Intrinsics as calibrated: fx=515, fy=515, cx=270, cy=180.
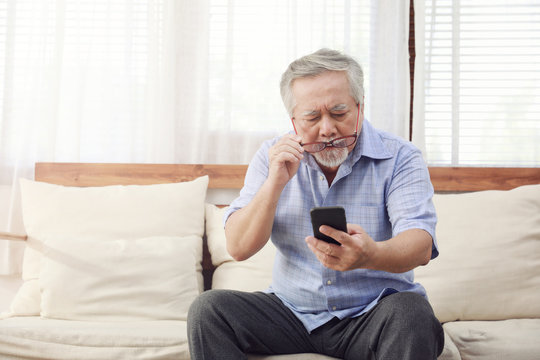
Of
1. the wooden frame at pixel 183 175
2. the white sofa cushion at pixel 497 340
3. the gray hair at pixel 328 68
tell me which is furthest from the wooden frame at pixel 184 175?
the gray hair at pixel 328 68

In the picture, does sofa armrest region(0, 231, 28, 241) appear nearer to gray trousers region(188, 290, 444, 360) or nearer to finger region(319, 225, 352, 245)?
gray trousers region(188, 290, 444, 360)

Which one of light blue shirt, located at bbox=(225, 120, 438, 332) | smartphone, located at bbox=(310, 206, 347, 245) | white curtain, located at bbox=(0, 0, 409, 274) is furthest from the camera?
white curtain, located at bbox=(0, 0, 409, 274)

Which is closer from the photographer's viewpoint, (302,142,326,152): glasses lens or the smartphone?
the smartphone

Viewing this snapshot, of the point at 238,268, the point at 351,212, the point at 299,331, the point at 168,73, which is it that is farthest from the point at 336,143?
the point at 168,73

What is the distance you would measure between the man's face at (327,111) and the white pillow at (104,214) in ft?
2.75

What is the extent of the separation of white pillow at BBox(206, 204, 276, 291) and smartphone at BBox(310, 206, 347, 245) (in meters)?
0.88

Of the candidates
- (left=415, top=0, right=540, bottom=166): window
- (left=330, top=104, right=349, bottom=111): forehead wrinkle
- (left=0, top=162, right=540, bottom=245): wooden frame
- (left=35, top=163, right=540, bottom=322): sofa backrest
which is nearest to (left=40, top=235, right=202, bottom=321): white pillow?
(left=35, top=163, right=540, bottom=322): sofa backrest

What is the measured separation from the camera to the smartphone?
1.10 metres

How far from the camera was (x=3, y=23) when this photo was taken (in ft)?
8.27

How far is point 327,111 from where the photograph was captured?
4.71ft

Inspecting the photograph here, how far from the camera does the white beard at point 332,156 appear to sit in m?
1.45

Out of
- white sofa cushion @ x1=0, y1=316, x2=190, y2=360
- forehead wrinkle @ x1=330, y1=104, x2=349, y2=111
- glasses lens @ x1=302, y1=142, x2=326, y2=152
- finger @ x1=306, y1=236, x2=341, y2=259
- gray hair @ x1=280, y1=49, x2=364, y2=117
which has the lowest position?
white sofa cushion @ x1=0, y1=316, x2=190, y2=360

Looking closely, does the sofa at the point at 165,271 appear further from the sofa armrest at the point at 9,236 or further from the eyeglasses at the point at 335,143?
the eyeglasses at the point at 335,143

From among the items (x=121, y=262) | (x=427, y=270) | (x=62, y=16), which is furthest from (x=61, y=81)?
(x=427, y=270)
